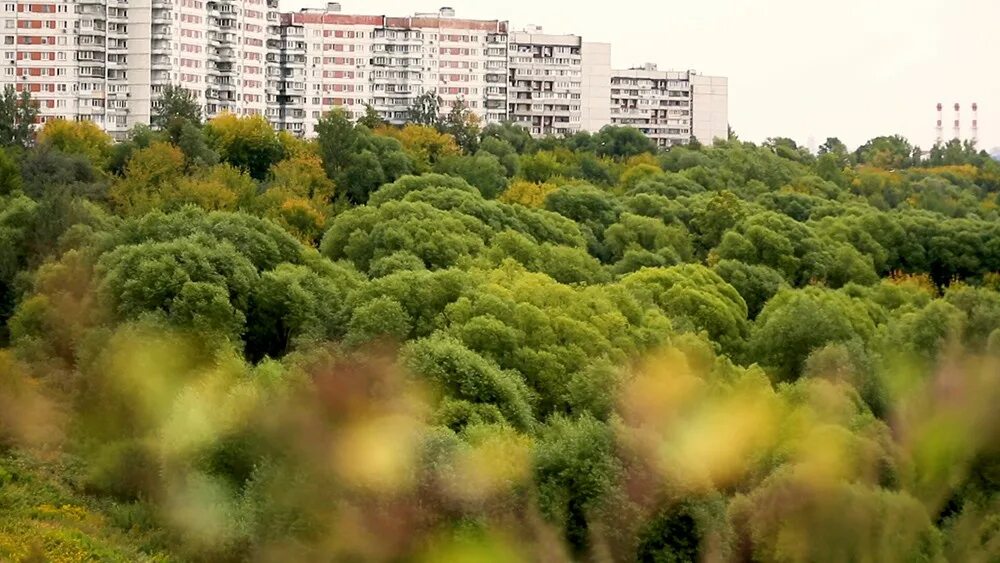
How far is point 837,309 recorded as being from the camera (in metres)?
33.1

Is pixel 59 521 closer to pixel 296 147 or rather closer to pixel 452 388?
pixel 452 388

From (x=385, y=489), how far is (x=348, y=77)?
5946 cm

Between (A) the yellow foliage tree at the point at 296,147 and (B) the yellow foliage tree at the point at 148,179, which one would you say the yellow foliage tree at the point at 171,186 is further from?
(A) the yellow foliage tree at the point at 296,147

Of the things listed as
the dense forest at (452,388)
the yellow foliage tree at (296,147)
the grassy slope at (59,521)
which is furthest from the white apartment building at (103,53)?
the grassy slope at (59,521)

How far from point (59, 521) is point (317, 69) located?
56.4 metres

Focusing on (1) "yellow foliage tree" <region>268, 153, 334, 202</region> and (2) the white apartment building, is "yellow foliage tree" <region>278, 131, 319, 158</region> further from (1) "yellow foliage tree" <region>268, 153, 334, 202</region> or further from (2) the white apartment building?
(2) the white apartment building

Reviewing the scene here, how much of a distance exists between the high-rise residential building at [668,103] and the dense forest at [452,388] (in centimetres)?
4677

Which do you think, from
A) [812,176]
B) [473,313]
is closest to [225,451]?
[473,313]

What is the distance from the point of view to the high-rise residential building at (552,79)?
86.1 metres

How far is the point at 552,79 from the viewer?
3433 inches

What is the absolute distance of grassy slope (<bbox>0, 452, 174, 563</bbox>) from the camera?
21734mm

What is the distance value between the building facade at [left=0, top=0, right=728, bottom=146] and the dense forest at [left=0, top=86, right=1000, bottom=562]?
1860 cm

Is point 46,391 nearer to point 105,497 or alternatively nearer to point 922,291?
point 105,497

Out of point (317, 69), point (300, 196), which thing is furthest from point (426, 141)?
point (317, 69)
